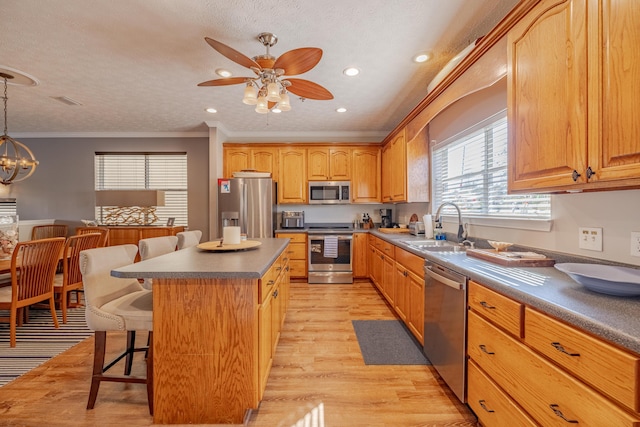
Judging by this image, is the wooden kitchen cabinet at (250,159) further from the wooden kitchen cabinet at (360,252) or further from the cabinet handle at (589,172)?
the cabinet handle at (589,172)

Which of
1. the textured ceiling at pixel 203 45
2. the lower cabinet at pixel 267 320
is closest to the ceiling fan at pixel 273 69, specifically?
the textured ceiling at pixel 203 45

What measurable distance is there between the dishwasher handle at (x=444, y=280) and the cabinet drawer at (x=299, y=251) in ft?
8.57

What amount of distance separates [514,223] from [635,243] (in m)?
0.82

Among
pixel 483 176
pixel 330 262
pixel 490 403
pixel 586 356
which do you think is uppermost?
pixel 483 176

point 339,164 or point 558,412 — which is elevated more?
point 339,164

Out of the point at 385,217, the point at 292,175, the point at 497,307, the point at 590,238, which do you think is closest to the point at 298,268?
the point at 292,175

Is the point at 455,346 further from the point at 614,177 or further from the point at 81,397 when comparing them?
the point at 81,397

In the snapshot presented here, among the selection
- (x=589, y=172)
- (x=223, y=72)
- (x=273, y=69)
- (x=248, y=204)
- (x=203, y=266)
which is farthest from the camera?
(x=248, y=204)

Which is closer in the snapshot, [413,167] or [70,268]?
[70,268]

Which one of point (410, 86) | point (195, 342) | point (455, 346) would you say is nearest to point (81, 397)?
point (195, 342)

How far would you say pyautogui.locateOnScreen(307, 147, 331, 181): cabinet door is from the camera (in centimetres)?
477

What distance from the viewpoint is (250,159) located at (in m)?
4.75

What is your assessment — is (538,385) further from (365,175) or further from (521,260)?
(365,175)

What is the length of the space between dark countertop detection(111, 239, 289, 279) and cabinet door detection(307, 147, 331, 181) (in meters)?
2.94
